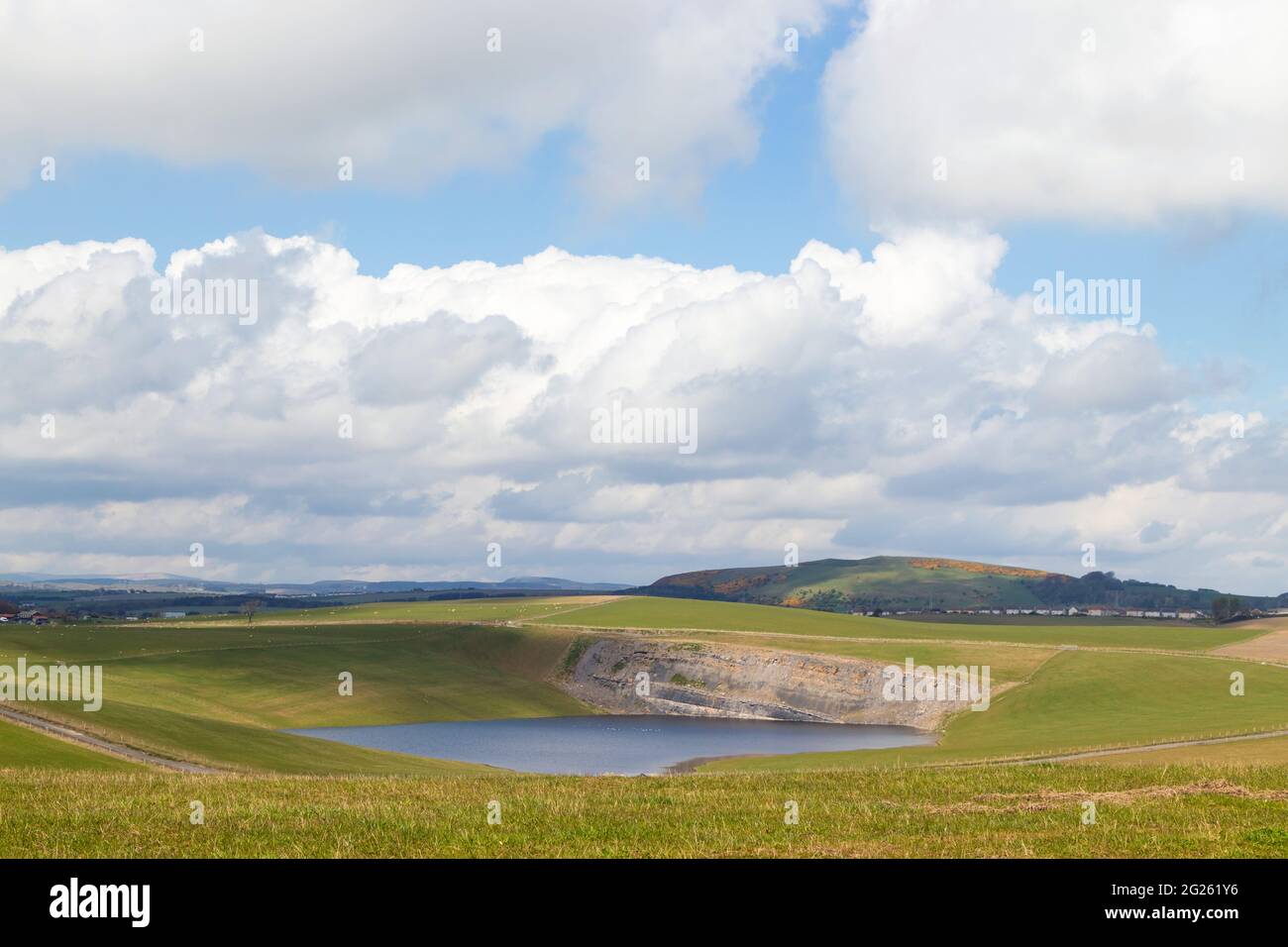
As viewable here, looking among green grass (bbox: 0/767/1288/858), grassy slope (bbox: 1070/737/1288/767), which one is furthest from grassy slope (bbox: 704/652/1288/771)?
green grass (bbox: 0/767/1288/858)

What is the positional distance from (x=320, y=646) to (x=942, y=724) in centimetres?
10186

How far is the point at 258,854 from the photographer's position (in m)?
20.2

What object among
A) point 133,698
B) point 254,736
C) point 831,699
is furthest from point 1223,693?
point 133,698

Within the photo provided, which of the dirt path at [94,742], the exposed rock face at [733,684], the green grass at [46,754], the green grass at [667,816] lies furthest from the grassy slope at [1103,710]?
the green grass at [46,754]

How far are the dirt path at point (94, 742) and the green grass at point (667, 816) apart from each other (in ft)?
74.8

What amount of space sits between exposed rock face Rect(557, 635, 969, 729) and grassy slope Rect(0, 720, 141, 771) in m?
114

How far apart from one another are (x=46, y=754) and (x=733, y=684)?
130086 mm

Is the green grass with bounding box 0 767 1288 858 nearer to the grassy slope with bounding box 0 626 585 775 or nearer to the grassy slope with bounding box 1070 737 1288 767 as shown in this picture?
the grassy slope with bounding box 1070 737 1288 767

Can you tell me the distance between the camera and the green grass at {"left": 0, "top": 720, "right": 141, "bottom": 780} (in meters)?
49.9

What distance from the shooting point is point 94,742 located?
201 feet
